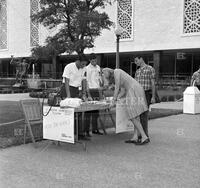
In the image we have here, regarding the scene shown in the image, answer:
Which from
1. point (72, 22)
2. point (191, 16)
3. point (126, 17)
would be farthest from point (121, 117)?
point (126, 17)

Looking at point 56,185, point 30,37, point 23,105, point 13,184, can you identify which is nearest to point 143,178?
point 56,185

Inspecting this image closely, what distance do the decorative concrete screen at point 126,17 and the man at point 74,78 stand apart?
78.7ft

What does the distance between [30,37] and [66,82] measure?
33797mm

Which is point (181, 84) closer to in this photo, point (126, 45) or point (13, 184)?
point (126, 45)

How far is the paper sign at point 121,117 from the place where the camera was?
6.94 m

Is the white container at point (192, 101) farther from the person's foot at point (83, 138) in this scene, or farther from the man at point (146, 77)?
the person's foot at point (83, 138)

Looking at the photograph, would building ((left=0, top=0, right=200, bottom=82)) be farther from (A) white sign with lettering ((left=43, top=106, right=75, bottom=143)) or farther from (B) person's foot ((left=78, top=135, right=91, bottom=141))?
(A) white sign with lettering ((left=43, top=106, right=75, bottom=143))

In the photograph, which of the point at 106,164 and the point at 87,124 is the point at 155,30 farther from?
the point at 106,164

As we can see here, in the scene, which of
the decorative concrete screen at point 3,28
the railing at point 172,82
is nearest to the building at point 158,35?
the railing at point 172,82

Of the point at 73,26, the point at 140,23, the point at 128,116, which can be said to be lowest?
the point at 128,116

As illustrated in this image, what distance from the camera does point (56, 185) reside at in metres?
4.36

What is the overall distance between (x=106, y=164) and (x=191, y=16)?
2452 centimetres

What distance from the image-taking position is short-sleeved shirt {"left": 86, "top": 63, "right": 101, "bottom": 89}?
800 cm

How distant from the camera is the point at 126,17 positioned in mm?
31125
